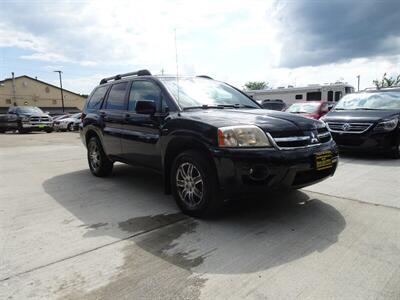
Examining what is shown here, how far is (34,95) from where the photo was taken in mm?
52406

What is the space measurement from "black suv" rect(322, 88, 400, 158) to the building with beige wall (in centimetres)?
5209

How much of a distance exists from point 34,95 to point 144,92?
182ft

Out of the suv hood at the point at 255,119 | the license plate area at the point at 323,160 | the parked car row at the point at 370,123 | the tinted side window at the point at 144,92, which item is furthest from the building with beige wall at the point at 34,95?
the license plate area at the point at 323,160

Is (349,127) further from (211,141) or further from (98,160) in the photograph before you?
(98,160)

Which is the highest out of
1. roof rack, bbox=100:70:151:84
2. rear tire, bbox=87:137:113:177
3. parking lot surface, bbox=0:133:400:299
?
roof rack, bbox=100:70:151:84

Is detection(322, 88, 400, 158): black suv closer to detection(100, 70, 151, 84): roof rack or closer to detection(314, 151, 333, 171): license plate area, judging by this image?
detection(314, 151, 333, 171): license plate area

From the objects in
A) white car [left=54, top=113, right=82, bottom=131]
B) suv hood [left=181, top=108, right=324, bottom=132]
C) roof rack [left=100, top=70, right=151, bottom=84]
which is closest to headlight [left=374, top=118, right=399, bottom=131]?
suv hood [left=181, top=108, right=324, bottom=132]

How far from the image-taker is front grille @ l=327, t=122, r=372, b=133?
273 inches

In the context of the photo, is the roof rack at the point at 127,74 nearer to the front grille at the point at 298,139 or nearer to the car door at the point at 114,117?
the car door at the point at 114,117

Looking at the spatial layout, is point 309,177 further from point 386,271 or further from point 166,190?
point 166,190

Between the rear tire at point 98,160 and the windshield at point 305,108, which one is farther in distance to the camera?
the windshield at point 305,108

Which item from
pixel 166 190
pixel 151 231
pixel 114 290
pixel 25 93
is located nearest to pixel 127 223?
pixel 151 231

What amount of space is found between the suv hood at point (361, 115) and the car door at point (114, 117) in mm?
5088

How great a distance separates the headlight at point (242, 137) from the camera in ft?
10.2
